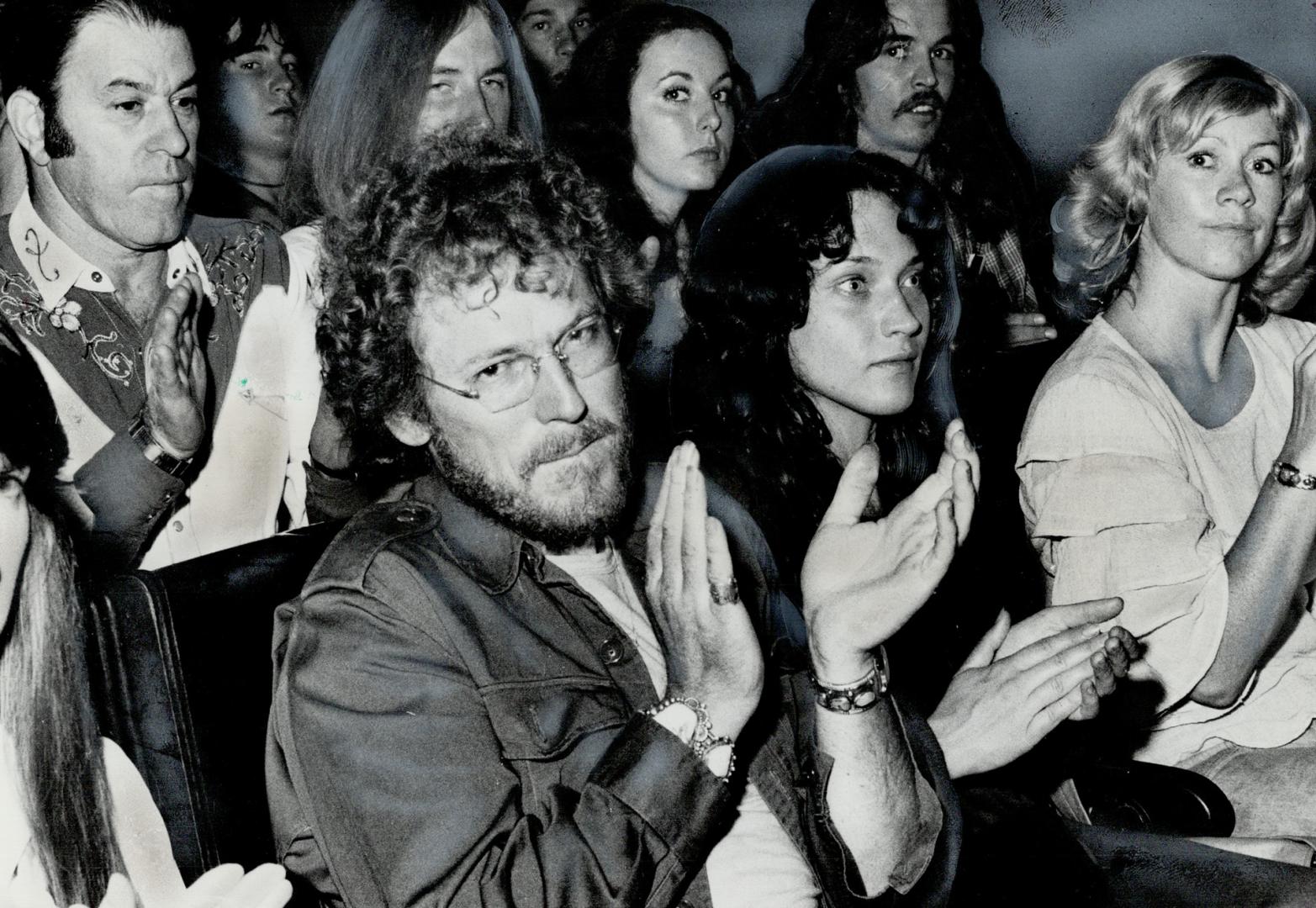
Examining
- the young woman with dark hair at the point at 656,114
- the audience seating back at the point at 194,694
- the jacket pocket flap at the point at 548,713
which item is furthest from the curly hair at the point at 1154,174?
the audience seating back at the point at 194,694

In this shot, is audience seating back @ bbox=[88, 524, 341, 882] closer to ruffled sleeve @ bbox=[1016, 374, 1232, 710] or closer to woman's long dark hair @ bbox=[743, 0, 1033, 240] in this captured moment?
ruffled sleeve @ bbox=[1016, 374, 1232, 710]

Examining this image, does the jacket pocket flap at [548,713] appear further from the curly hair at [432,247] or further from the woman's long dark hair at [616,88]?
the woman's long dark hair at [616,88]

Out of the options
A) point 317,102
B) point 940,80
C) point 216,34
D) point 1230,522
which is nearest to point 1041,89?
point 940,80

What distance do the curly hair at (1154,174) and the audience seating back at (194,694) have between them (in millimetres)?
1385

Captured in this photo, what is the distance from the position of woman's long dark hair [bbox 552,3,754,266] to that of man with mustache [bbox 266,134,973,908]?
0.56 m

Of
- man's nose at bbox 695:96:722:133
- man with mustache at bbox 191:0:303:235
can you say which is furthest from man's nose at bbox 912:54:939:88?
man with mustache at bbox 191:0:303:235

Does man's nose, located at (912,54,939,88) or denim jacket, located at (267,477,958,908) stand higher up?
man's nose, located at (912,54,939,88)

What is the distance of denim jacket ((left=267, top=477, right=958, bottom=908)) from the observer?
3.85ft

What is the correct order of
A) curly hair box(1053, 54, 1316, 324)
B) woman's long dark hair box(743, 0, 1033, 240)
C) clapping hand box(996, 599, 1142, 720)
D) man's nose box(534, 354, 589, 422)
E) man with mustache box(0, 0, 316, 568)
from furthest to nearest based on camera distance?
1. woman's long dark hair box(743, 0, 1033, 240)
2. curly hair box(1053, 54, 1316, 324)
3. clapping hand box(996, 599, 1142, 720)
4. man's nose box(534, 354, 589, 422)
5. man with mustache box(0, 0, 316, 568)

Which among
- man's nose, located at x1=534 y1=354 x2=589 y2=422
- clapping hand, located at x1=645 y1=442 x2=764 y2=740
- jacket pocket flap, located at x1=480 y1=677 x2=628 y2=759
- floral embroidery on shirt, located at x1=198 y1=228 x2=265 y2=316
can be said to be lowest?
jacket pocket flap, located at x1=480 y1=677 x2=628 y2=759

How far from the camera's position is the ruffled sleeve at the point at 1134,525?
5.99 feet

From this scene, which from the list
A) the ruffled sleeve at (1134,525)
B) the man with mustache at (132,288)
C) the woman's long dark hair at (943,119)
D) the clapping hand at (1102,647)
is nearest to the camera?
the man with mustache at (132,288)

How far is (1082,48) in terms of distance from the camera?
227 cm

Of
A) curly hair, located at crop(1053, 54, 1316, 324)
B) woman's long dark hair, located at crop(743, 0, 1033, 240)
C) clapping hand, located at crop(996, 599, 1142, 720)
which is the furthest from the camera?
woman's long dark hair, located at crop(743, 0, 1033, 240)
